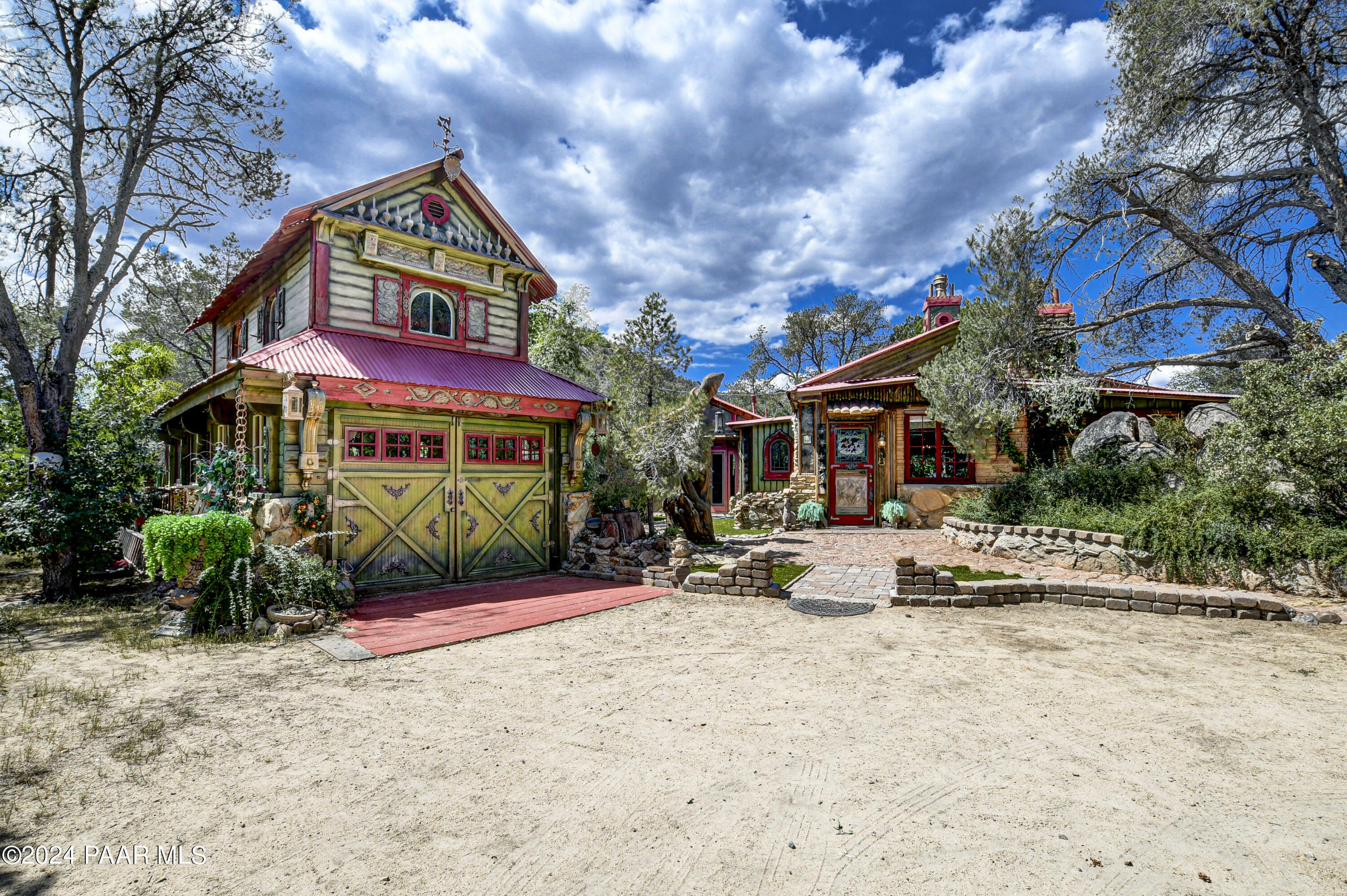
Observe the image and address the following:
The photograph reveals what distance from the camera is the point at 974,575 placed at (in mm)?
8703

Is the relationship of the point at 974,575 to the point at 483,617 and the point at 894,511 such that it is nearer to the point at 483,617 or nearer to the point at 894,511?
the point at 894,511

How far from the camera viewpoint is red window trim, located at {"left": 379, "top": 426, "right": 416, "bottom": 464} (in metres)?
8.05

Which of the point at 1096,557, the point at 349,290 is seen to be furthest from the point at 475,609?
the point at 1096,557

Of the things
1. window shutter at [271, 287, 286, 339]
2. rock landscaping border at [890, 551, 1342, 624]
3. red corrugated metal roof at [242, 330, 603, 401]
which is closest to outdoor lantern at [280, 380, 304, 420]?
red corrugated metal roof at [242, 330, 603, 401]

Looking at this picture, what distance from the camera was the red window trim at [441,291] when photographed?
8.94 metres

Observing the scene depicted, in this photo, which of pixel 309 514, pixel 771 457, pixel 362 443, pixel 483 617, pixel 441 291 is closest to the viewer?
pixel 483 617

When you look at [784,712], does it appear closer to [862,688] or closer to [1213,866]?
[862,688]

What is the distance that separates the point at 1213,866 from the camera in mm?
2379

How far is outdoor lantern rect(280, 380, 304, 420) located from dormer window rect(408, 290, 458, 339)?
2442 millimetres

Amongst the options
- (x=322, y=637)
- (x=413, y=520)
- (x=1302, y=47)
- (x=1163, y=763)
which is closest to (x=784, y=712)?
(x=1163, y=763)

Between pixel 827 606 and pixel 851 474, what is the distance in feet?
30.3

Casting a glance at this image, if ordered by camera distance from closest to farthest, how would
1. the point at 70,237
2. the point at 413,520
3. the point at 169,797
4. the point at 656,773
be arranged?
the point at 169,797
the point at 656,773
the point at 413,520
the point at 70,237

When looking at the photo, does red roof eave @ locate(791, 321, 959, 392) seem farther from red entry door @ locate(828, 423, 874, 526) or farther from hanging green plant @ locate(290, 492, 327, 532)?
hanging green plant @ locate(290, 492, 327, 532)

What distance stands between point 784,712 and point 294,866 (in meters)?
2.88
